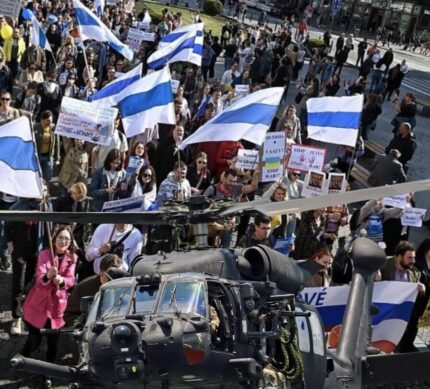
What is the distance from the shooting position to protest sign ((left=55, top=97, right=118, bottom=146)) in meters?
9.93

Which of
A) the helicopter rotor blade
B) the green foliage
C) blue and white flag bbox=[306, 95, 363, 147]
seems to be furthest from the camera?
the green foliage

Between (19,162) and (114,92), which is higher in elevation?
(114,92)

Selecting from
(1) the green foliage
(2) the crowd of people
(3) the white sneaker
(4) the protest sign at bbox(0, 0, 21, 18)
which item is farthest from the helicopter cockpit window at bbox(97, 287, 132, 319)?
(1) the green foliage

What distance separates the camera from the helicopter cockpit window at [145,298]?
423 centimetres

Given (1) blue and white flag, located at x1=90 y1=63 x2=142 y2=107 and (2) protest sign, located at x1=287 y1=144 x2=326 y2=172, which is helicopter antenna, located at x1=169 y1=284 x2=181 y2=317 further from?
(1) blue and white flag, located at x1=90 y1=63 x2=142 y2=107

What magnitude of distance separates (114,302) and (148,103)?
19.9 feet

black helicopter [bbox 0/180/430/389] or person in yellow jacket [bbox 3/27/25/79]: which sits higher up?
black helicopter [bbox 0/180/430/389]

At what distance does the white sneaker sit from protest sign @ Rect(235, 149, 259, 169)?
13.6ft

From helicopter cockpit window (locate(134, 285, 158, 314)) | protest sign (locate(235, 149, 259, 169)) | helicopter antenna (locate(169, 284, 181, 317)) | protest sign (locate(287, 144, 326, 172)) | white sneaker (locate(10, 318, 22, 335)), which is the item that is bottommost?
white sneaker (locate(10, 318, 22, 335))

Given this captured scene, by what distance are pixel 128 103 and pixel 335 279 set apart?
4110 millimetres

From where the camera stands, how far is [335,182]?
10.2 metres

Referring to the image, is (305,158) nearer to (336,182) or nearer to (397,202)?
(336,182)

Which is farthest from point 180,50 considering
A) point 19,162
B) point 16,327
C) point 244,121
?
point 16,327

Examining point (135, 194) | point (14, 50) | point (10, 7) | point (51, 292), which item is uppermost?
point (10, 7)
